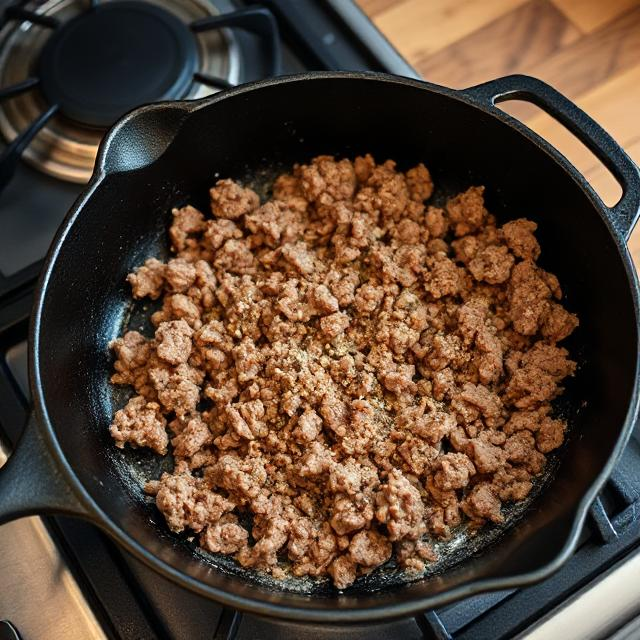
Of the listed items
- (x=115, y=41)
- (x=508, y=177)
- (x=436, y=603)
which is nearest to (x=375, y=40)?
(x=508, y=177)

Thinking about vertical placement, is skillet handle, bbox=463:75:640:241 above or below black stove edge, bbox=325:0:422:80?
below

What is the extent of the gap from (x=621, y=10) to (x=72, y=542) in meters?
1.35

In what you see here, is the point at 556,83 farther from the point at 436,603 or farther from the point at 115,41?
the point at 436,603

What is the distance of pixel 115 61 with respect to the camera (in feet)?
4.22

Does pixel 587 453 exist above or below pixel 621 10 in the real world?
below

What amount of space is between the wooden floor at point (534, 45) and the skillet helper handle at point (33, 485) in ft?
3.15

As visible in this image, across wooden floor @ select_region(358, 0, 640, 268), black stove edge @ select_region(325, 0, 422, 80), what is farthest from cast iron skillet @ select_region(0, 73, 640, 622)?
wooden floor @ select_region(358, 0, 640, 268)

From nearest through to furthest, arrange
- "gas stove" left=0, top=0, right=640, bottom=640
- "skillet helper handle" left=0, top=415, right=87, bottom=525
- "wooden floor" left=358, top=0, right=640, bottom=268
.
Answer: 1. "skillet helper handle" left=0, top=415, right=87, bottom=525
2. "gas stove" left=0, top=0, right=640, bottom=640
3. "wooden floor" left=358, top=0, right=640, bottom=268

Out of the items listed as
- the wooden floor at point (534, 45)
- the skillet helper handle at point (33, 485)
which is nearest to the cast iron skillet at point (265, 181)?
the skillet helper handle at point (33, 485)

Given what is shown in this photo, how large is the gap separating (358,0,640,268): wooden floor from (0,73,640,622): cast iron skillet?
0.27 meters

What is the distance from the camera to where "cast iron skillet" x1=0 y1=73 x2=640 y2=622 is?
87 centimetres

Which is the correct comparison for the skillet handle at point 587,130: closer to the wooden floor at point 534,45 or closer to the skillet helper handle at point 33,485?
the wooden floor at point 534,45

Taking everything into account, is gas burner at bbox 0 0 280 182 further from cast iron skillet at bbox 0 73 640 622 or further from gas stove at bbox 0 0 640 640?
cast iron skillet at bbox 0 73 640 622

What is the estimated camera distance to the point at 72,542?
1.05 m
